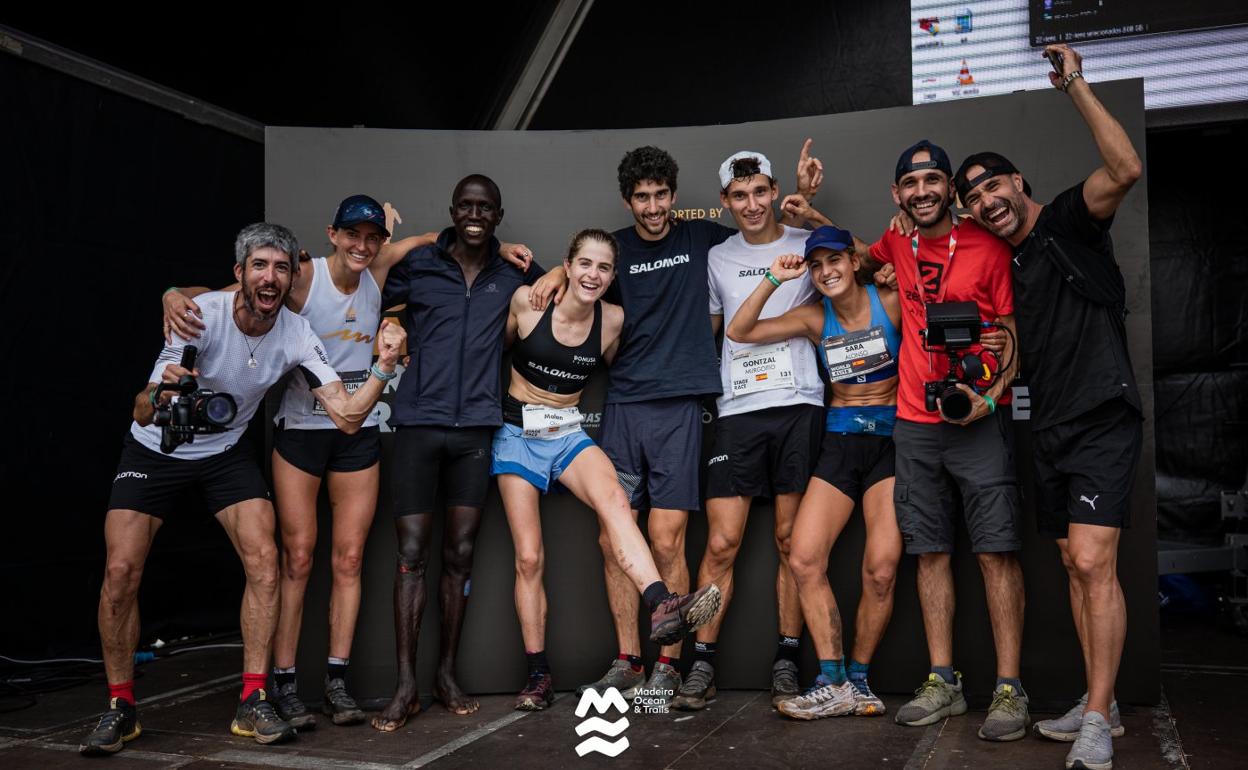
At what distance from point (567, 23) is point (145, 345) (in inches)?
118

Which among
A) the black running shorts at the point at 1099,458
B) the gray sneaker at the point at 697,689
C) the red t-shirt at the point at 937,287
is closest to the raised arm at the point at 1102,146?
the red t-shirt at the point at 937,287

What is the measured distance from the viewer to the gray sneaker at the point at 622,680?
3521 mm

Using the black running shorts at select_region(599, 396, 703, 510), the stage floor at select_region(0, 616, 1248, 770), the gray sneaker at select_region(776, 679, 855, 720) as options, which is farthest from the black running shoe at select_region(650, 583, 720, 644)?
the black running shorts at select_region(599, 396, 703, 510)

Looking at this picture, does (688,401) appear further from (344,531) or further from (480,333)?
(344,531)

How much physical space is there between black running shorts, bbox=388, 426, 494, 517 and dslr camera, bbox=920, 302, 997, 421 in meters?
1.58

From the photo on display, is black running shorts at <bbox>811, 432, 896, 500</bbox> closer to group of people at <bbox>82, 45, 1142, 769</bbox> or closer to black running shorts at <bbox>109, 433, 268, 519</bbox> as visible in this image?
group of people at <bbox>82, 45, 1142, 769</bbox>

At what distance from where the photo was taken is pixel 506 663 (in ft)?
12.4

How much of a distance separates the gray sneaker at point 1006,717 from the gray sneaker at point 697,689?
3.08ft

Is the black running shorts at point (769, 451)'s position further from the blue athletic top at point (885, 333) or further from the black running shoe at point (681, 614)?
the black running shoe at point (681, 614)

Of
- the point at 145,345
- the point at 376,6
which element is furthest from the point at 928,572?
the point at 376,6

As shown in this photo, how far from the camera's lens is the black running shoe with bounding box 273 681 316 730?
330 centimetres

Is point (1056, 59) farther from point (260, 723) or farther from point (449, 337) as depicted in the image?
point (260, 723)

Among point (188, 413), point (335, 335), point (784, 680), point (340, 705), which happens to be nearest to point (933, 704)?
point (784, 680)

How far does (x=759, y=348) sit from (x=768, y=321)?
113 millimetres
